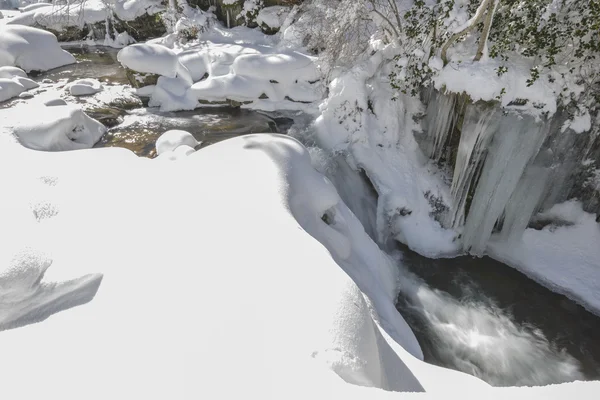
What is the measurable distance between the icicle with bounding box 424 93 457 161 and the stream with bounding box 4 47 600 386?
5.64ft

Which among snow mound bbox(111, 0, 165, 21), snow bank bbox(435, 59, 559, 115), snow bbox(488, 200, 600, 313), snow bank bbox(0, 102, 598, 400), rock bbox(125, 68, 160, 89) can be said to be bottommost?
snow bbox(488, 200, 600, 313)

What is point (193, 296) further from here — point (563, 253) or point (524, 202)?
point (563, 253)

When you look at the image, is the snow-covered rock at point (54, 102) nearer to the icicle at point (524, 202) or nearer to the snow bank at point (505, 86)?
the snow bank at point (505, 86)

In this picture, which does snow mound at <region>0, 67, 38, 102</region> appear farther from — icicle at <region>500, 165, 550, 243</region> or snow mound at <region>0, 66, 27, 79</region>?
icicle at <region>500, 165, 550, 243</region>

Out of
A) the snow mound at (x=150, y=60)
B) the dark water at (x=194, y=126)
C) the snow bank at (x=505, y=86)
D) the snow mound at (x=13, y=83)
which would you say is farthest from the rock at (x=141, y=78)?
the snow bank at (x=505, y=86)

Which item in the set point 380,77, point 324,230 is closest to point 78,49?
point 380,77

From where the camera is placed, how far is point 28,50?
37.0 feet

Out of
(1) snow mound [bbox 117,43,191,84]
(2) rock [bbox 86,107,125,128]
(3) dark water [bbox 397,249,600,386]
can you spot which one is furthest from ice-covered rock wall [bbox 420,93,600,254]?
(2) rock [bbox 86,107,125,128]

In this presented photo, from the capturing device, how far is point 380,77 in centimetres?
794

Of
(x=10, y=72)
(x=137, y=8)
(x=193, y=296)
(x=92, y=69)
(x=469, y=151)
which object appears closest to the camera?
(x=193, y=296)

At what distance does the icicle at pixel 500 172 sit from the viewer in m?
5.77

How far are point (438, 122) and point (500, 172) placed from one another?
1641 millimetres

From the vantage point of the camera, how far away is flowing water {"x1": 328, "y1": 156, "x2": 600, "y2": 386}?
16.5 ft

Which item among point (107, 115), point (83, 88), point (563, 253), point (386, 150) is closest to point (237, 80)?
point (107, 115)
